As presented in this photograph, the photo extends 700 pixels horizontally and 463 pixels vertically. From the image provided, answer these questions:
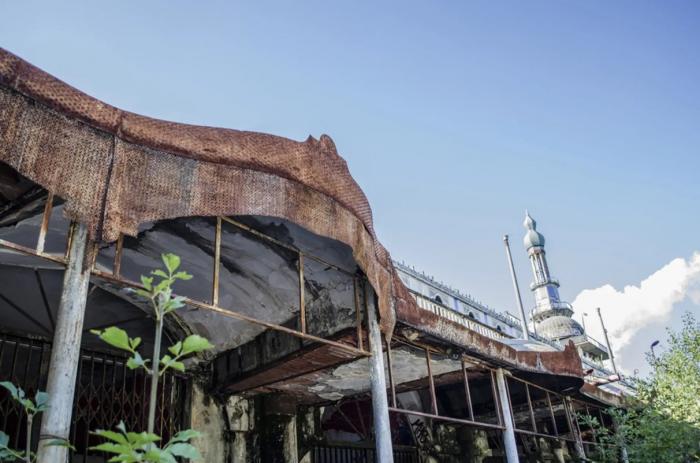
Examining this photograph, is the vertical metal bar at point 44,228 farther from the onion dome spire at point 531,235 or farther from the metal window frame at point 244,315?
the onion dome spire at point 531,235

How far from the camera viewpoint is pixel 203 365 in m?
8.31

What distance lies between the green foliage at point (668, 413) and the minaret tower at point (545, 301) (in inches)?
1651


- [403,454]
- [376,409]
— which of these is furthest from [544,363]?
[376,409]

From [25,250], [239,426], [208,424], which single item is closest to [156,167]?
[25,250]

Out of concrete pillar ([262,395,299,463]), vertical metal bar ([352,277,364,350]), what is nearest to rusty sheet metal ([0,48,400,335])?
vertical metal bar ([352,277,364,350])

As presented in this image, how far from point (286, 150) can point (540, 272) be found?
61970 mm

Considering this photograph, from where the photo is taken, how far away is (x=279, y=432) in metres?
8.65

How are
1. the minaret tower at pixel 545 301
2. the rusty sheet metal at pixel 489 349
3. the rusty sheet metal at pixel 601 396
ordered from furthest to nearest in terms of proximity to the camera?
the minaret tower at pixel 545 301
the rusty sheet metal at pixel 601 396
the rusty sheet metal at pixel 489 349

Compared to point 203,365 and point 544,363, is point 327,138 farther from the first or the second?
point 544,363

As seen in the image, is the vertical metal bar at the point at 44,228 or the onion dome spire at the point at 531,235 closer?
the vertical metal bar at the point at 44,228

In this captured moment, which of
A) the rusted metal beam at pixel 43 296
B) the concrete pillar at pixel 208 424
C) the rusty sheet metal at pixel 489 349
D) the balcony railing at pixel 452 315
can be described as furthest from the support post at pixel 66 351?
the balcony railing at pixel 452 315

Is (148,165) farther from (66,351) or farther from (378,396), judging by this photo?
(378,396)

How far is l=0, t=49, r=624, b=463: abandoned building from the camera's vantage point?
373 centimetres

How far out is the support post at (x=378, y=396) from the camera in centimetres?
579
